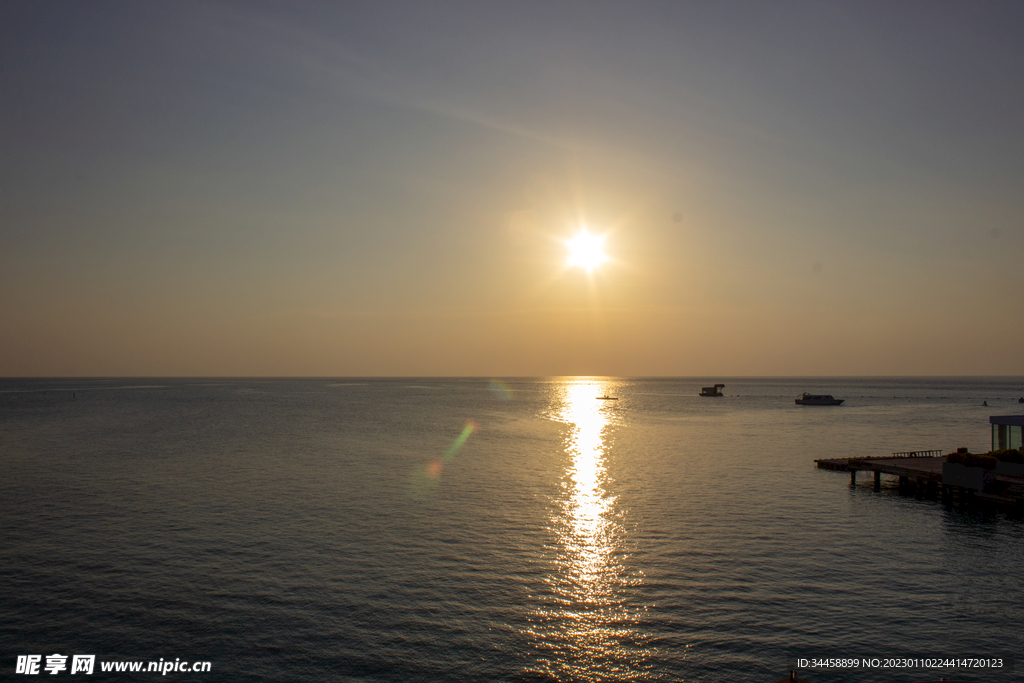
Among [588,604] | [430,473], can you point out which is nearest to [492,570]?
[588,604]

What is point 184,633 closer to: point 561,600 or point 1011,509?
point 561,600

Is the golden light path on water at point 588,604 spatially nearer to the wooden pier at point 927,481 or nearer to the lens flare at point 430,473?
the lens flare at point 430,473

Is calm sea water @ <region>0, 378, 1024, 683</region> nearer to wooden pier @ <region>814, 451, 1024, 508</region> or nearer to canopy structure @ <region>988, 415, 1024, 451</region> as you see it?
wooden pier @ <region>814, 451, 1024, 508</region>

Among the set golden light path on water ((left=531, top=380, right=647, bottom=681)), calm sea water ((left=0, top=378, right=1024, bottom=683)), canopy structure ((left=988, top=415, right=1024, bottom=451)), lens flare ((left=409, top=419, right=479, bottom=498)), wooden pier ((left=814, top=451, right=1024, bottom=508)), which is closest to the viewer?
golden light path on water ((left=531, top=380, right=647, bottom=681))

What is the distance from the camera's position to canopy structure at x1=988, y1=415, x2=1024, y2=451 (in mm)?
48616

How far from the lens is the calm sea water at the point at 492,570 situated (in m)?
22.0

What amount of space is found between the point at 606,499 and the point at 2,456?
67.6 meters

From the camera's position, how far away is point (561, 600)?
2680 centimetres

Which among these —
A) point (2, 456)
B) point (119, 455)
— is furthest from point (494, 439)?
point (2, 456)

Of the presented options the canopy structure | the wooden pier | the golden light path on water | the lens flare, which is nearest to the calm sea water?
the golden light path on water

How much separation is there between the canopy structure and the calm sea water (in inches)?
341

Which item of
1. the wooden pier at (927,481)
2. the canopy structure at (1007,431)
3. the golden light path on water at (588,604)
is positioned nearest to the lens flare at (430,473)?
the golden light path on water at (588,604)

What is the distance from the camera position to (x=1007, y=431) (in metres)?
49.7

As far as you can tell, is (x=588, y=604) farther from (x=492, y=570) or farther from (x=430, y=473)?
(x=430, y=473)
